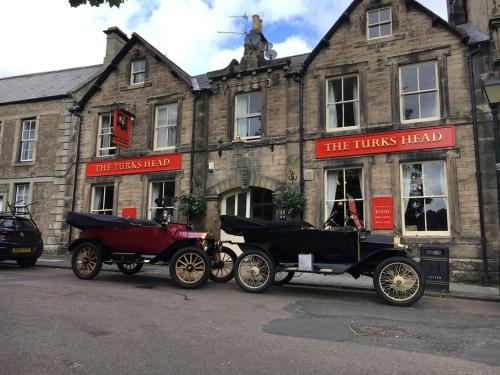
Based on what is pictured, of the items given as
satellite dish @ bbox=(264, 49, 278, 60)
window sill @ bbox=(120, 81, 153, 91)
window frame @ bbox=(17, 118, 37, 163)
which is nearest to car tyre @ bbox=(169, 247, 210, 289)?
satellite dish @ bbox=(264, 49, 278, 60)

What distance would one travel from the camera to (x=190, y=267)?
9.24m

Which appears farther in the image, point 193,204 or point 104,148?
point 104,148

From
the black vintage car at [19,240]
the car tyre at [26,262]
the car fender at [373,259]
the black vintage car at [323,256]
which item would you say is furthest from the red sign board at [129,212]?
the car fender at [373,259]

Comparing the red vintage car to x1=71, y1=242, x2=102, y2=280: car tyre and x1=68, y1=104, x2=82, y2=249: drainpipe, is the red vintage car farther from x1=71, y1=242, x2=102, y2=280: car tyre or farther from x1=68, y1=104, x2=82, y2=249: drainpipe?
x1=68, y1=104, x2=82, y2=249: drainpipe

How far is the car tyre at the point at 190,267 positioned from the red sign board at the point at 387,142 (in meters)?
6.39

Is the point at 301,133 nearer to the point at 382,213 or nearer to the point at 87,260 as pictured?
the point at 382,213

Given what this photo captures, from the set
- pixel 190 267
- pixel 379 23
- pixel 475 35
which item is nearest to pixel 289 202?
pixel 190 267

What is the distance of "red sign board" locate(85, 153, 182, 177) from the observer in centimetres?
1630

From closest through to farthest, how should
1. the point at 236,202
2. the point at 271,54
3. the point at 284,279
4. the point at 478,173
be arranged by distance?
the point at 284,279 → the point at 478,173 → the point at 236,202 → the point at 271,54

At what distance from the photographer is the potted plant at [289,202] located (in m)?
13.6

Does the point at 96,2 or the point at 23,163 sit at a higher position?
the point at 23,163

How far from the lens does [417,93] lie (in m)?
13.2

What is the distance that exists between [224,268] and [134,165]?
27.0 ft

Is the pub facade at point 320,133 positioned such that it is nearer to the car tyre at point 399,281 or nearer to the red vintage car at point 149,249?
the car tyre at point 399,281
